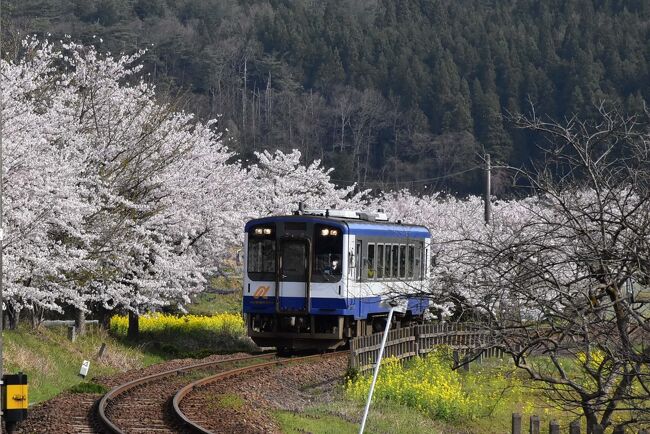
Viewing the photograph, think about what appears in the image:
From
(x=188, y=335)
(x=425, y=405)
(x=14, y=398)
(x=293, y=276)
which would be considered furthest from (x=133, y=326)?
(x=14, y=398)

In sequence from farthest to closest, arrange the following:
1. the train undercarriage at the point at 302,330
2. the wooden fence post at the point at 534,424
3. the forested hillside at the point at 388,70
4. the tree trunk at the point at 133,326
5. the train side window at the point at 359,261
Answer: the forested hillside at the point at 388,70
the tree trunk at the point at 133,326
the train side window at the point at 359,261
the train undercarriage at the point at 302,330
the wooden fence post at the point at 534,424

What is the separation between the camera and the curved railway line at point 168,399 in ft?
48.1

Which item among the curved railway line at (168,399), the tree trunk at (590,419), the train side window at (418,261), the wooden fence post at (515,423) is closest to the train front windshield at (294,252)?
the curved railway line at (168,399)

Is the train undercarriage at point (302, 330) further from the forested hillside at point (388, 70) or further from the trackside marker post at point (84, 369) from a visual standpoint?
the forested hillside at point (388, 70)

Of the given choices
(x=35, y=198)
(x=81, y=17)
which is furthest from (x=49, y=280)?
(x=81, y=17)

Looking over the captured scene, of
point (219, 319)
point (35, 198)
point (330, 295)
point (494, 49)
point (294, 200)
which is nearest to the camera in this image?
point (35, 198)

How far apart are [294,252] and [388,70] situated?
99156 mm

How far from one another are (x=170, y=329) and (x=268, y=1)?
12824 centimetres

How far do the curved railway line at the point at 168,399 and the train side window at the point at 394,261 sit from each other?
→ 3.13m

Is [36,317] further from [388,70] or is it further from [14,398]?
[388,70]

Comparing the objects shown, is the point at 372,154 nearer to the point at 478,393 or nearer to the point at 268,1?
the point at 268,1

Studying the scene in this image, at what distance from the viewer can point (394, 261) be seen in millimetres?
26094

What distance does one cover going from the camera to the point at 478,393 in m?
21.0

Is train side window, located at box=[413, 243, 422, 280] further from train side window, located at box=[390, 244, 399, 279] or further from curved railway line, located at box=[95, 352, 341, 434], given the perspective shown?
curved railway line, located at box=[95, 352, 341, 434]
